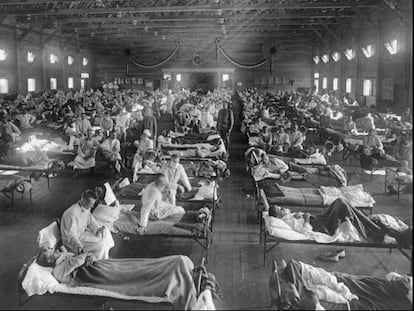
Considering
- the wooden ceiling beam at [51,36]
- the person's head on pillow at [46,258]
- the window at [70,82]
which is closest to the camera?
the person's head on pillow at [46,258]

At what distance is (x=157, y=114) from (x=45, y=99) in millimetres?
5810

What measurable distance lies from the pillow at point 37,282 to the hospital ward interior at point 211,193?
0.05 feet

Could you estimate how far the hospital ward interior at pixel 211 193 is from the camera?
4.64m

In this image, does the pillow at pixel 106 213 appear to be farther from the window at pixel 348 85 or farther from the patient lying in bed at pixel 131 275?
the window at pixel 348 85

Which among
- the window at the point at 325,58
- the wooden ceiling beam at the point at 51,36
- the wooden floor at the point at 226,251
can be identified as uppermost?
the wooden ceiling beam at the point at 51,36

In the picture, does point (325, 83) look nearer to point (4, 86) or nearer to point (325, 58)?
point (325, 58)

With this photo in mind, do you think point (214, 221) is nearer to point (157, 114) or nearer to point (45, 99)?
point (157, 114)

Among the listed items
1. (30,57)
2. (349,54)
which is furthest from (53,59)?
(349,54)

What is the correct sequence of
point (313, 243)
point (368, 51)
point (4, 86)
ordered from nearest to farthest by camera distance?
point (313, 243) → point (368, 51) → point (4, 86)

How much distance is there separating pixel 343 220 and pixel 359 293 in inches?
68.8

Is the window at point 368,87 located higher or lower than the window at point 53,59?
lower

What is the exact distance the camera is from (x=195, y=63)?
34688mm

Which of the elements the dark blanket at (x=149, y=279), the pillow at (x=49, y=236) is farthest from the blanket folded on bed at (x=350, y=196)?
the pillow at (x=49, y=236)

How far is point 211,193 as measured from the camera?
25.6 ft
